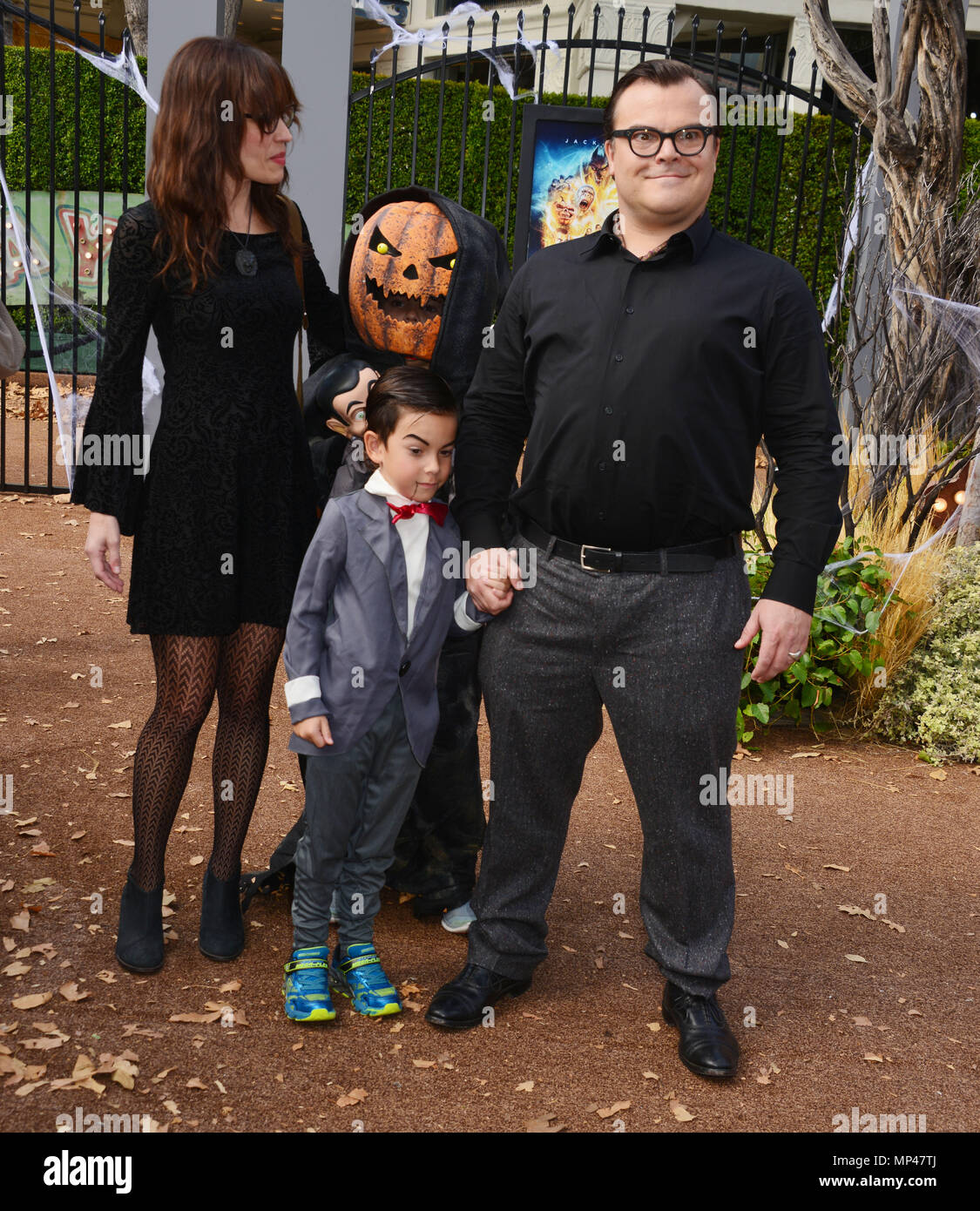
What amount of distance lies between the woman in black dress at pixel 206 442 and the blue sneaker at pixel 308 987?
1.16 feet

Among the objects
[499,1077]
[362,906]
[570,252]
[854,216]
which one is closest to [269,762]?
[362,906]

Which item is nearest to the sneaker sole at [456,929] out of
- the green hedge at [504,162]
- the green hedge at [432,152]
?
the green hedge at [504,162]

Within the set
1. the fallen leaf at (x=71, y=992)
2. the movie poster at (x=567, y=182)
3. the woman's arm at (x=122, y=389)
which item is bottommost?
the fallen leaf at (x=71, y=992)

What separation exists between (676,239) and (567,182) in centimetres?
473

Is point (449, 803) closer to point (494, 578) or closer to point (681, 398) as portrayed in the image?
point (494, 578)

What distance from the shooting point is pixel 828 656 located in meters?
5.31

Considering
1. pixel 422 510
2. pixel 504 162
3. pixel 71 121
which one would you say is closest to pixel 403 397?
pixel 422 510

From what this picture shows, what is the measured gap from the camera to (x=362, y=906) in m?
3.04

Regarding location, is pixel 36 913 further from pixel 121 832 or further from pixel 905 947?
pixel 905 947

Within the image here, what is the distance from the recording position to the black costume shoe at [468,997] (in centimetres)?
298

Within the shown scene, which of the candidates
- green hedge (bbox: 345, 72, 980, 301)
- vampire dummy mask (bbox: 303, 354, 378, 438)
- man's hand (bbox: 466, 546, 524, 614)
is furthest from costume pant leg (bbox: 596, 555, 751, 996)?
green hedge (bbox: 345, 72, 980, 301)

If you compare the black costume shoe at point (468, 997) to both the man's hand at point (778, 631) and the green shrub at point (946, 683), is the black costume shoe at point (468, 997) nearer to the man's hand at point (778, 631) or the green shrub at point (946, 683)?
the man's hand at point (778, 631)

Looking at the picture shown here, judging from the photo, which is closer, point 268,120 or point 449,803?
point 268,120

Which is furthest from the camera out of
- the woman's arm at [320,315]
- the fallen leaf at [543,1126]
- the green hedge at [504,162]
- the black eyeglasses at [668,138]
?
the green hedge at [504,162]
